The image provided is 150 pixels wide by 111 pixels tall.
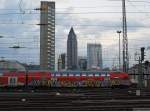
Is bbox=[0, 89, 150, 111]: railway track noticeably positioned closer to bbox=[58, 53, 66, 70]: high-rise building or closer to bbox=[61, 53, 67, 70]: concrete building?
bbox=[61, 53, 67, 70]: concrete building

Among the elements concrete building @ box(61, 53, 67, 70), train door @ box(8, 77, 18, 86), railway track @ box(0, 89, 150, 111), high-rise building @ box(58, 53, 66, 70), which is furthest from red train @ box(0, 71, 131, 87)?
high-rise building @ box(58, 53, 66, 70)

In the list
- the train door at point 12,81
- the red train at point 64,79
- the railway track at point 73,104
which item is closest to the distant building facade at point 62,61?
the red train at point 64,79

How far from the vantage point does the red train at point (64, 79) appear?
230 feet

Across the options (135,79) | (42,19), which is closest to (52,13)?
(42,19)

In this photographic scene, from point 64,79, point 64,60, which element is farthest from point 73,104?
point 64,60

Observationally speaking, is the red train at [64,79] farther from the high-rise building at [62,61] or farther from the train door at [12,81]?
the high-rise building at [62,61]

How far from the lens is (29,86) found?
70312 mm

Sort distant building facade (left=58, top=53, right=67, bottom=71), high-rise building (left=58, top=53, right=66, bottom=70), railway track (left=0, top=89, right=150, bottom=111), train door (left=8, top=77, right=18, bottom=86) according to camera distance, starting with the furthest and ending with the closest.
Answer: distant building facade (left=58, top=53, right=67, bottom=71), high-rise building (left=58, top=53, right=66, bottom=70), train door (left=8, top=77, right=18, bottom=86), railway track (left=0, top=89, right=150, bottom=111)

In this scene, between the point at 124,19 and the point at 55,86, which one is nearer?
the point at 124,19

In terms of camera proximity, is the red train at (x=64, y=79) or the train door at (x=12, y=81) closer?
the train door at (x=12, y=81)

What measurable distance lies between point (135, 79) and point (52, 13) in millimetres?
54208

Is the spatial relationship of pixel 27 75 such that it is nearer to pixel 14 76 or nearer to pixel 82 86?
pixel 14 76

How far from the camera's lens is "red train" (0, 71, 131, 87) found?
70250 millimetres

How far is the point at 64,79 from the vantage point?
70.7 m
